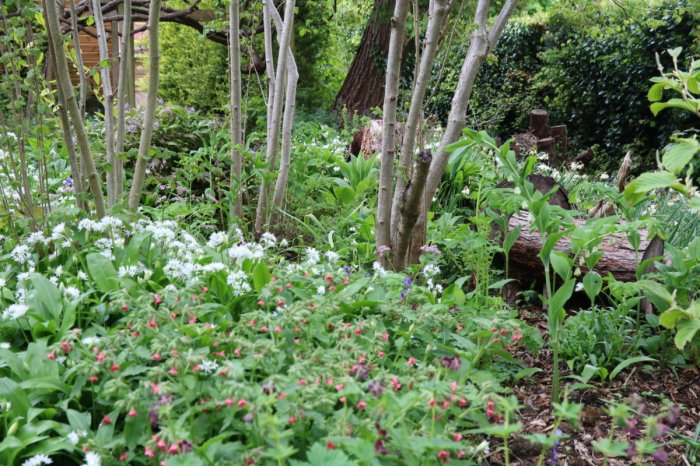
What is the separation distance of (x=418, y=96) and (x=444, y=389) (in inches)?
Result: 74.7

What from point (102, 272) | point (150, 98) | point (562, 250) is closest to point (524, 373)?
point (562, 250)

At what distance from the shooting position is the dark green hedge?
9.90 meters

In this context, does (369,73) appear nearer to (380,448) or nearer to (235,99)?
(235,99)

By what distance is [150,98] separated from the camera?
3203 mm

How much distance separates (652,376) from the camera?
9.57 feet

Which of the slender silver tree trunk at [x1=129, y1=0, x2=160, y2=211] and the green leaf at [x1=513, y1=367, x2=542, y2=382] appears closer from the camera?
the green leaf at [x1=513, y1=367, x2=542, y2=382]

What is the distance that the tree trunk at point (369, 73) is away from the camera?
30.6 ft

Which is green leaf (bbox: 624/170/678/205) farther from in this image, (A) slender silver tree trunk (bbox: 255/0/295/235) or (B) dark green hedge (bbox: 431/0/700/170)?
(B) dark green hedge (bbox: 431/0/700/170)

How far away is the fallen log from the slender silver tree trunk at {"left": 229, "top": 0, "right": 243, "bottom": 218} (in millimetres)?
1786

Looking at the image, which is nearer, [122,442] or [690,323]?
[122,442]

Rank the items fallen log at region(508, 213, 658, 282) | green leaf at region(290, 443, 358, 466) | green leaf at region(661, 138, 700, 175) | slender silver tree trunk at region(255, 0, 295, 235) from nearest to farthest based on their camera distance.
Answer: green leaf at region(290, 443, 358, 466) → green leaf at region(661, 138, 700, 175) → fallen log at region(508, 213, 658, 282) → slender silver tree trunk at region(255, 0, 295, 235)

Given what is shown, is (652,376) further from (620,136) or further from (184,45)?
(184,45)

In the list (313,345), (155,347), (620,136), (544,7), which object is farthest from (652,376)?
(544,7)

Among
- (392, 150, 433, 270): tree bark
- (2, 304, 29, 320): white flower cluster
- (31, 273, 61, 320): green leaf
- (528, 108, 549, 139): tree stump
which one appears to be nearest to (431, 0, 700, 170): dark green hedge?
(528, 108, 549, 139): tree stump
